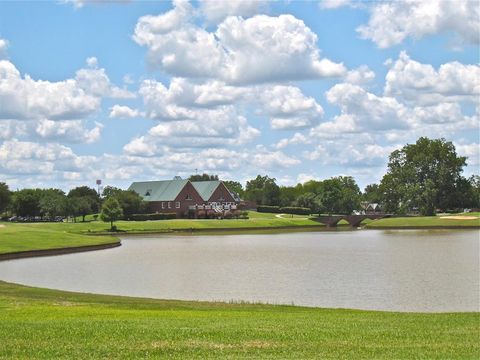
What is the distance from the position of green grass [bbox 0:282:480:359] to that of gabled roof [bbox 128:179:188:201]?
4841 inches

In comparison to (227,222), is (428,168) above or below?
above

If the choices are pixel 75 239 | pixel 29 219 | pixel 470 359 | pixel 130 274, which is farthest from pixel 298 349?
pixel 29 219

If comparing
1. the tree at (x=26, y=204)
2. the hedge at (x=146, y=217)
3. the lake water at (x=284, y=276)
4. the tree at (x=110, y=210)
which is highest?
the tree at (x=26, y=204)

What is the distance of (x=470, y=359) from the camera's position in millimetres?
14055

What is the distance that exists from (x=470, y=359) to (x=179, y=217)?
127 meters

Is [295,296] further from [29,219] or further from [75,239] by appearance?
[29,219]

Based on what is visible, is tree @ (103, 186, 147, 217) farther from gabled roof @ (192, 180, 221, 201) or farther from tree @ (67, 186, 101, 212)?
gabled roof @ (192, 180, 221, 201)

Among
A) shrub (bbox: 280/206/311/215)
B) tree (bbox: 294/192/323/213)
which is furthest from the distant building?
tree (bbox: 294/192/323/213)

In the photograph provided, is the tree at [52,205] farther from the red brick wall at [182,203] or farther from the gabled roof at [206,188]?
the gabled roof at [206,188]

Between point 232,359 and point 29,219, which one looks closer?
point 232,359

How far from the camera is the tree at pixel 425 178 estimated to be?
136625 millimetres

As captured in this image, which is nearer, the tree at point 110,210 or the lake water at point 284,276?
the lake water at point 284,276

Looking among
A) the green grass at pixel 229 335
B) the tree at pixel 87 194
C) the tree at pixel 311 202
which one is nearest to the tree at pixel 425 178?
the tree at pixel 311 202

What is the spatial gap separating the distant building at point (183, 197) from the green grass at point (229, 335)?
117754 millimetres
